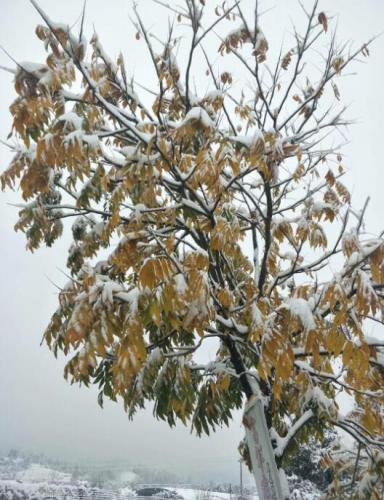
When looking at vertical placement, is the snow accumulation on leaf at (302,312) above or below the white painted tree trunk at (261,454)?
above

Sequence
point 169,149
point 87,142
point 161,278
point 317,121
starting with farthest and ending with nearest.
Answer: point 317,121 < point 169,149 < point 87,142 < point 161,278

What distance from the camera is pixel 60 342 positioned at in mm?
3750

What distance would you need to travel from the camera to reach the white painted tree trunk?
128 inches

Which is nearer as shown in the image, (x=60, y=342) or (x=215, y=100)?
(x=60, y=342)

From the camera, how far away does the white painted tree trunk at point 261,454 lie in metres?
3.26

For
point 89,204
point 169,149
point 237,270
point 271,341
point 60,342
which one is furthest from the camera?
point 237,270

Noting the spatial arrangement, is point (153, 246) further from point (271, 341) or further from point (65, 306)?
point (65, 306)

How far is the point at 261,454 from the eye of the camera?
336 centimetres

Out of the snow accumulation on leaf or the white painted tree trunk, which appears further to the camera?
the white painted tree trunk

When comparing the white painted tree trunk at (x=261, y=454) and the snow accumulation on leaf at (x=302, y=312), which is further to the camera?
the white painted tree trunk at (x=261, y=454)

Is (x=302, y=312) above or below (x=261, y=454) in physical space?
above

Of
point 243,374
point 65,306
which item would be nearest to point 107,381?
point 65,306

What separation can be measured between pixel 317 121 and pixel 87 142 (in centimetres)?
353

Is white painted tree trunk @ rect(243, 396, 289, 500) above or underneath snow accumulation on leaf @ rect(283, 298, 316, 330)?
underneath
